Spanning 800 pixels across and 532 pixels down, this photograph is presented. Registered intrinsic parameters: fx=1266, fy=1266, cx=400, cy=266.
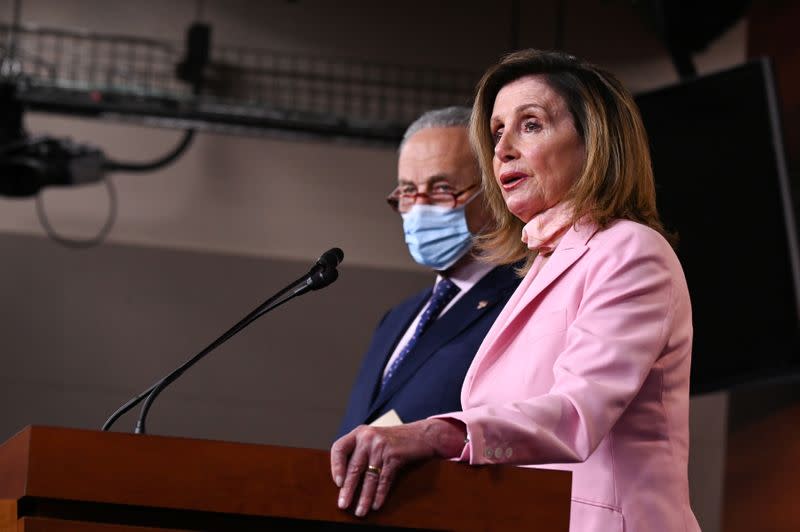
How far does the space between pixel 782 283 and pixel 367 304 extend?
2.28 metres

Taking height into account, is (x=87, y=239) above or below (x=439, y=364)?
below

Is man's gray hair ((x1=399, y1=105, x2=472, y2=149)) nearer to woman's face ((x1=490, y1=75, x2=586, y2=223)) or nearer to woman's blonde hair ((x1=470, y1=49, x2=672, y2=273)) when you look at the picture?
woman's blonde hair ((x1=470, y1=49, x2=672, y2=273))

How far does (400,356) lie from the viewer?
2.44 meters

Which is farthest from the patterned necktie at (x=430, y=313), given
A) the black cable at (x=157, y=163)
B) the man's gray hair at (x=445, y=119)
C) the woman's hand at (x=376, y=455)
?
the black cable at (x=157, y=163)

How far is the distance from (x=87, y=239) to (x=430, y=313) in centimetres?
324

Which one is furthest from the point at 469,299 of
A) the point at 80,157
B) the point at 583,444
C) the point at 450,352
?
the point at 80,157

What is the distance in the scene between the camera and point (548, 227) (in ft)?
5.59

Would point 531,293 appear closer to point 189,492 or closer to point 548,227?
point 548,227

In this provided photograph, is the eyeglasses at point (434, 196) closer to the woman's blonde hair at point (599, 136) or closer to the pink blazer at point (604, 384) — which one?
the woman's blonde hair at point (599, 136)

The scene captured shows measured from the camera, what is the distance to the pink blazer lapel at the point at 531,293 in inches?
63.4

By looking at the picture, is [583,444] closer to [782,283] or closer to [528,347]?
[528,347]

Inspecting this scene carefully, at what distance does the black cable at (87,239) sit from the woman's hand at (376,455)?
4.27 m

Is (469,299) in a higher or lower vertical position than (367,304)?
higher

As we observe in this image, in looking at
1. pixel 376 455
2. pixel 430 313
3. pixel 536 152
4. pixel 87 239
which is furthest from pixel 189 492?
pixel 87 239
